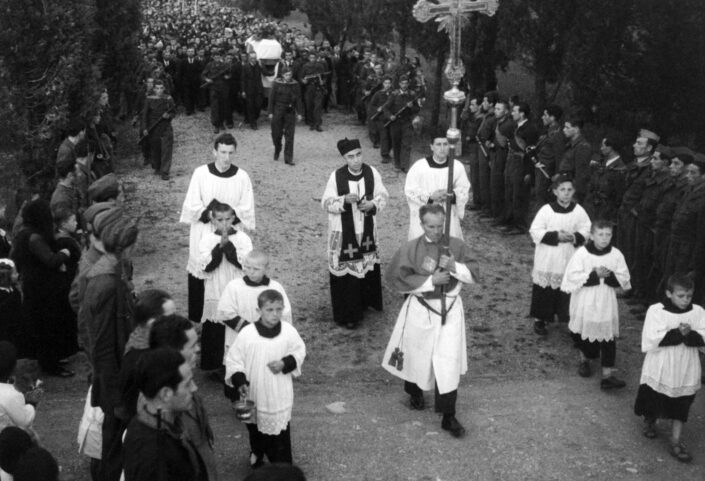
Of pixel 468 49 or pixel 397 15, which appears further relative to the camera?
pixel 397 15

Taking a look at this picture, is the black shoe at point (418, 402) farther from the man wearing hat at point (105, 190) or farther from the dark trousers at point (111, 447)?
the man wearing hat at point (105, 190)

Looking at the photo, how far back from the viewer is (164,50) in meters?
24.3

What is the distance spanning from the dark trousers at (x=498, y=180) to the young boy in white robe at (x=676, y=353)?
22.6 ft

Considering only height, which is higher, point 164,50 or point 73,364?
point 164,50

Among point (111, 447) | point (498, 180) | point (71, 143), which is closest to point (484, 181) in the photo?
point (498, 180)

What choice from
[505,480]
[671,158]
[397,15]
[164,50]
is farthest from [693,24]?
[164,50]

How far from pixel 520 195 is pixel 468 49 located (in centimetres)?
661

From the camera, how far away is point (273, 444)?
6586mm

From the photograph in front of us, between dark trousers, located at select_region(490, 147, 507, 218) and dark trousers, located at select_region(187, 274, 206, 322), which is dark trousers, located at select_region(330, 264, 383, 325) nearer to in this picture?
dark trousers, located at select_region(187, 274, 206, 322)

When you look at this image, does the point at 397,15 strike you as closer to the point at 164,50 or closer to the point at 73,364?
the point at 164,50

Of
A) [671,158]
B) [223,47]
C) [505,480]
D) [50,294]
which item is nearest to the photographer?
[505,480]

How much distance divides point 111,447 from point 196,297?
11.0 ft

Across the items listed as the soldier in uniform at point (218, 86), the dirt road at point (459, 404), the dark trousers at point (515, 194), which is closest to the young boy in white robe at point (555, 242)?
the dirt road at point (459, 404)

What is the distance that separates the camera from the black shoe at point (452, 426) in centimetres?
741
